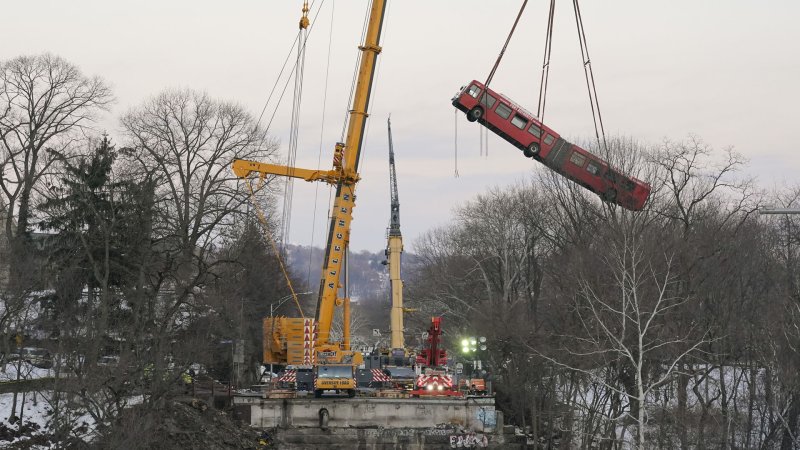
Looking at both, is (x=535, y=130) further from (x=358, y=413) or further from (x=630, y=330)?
(x=358, y=413)

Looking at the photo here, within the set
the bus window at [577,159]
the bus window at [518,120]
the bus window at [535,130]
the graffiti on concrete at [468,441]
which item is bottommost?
the graffiti on concrete at [468,441]

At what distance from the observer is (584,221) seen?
58594 mm

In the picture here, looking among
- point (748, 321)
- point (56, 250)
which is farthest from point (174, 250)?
point (748, 321)

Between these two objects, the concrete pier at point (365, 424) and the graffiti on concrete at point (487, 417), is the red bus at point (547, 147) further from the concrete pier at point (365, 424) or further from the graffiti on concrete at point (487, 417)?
the concrete pier at point (365, 424)

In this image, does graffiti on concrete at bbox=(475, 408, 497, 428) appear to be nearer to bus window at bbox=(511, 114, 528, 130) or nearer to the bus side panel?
the bus side panel

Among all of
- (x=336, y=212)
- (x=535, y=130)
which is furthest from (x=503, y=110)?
(x=336, y=212)

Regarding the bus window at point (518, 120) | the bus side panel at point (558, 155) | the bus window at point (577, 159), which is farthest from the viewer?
the bus window at point (577, 159)

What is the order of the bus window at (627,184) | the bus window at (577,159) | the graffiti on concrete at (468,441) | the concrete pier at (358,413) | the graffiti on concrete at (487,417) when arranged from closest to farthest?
the concrete pier at (358,413), the graffiti on concrete at (468,441), the graffiti on concrete at (487,417), the bus window at (627,184), the bus window at (577,159)

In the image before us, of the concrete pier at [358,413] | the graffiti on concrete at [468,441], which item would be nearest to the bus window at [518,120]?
the concrete pier at [358,413]

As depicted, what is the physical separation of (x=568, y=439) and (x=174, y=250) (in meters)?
28.2

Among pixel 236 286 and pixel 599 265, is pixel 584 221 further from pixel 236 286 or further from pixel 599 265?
pixel 236 286

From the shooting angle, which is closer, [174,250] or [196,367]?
[174,250]

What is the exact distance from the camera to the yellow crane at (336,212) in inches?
1756

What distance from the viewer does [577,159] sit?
53219mm
